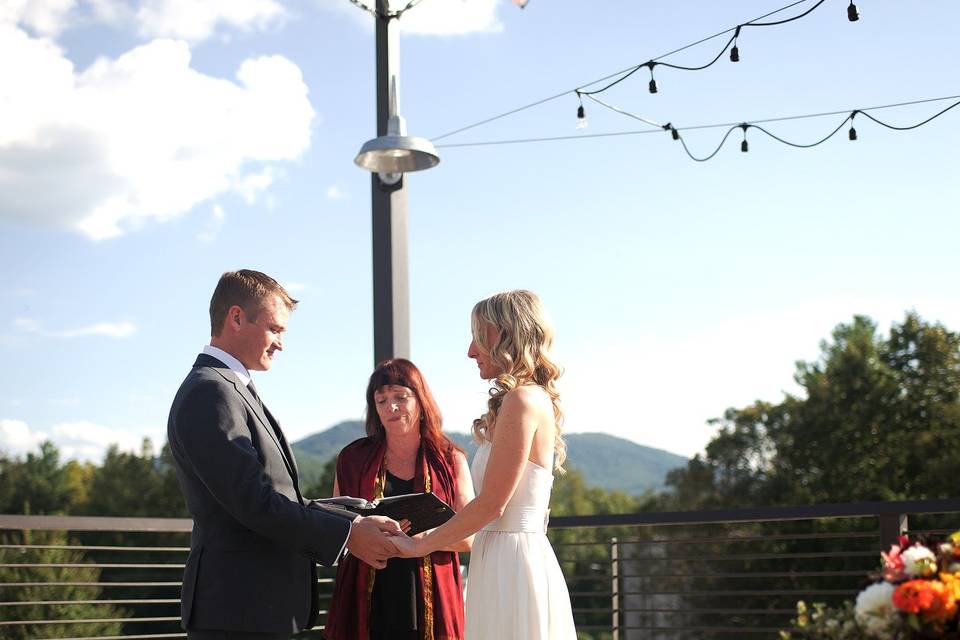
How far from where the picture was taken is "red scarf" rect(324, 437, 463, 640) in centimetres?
371

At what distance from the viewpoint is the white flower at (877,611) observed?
1844mm

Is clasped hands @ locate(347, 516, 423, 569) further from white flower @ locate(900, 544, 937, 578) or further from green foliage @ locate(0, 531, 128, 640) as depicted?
green foliage @ locate(0, 531, 128, 640)

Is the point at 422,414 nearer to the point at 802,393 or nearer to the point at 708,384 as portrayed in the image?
the point at 802,393

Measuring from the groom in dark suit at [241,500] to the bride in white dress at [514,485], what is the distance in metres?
0.41

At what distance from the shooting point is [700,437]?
116 feet

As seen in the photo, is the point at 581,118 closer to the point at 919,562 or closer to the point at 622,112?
the point at 622,112

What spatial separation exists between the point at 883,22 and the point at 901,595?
23952 millimetres

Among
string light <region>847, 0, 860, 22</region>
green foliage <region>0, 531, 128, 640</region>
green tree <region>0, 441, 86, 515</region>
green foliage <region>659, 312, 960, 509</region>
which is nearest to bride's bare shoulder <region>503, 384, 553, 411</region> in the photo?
string light <region>847, 0, 860, 22</region>

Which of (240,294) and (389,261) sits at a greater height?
(389,261)

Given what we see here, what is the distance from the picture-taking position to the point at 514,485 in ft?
10.1

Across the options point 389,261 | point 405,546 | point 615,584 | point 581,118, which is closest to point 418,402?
point 405,546

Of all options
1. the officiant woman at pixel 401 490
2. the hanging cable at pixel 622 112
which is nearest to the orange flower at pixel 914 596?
the officiant woman at pixel 401 490

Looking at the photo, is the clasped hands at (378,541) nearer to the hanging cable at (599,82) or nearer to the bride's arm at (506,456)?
the bride's arm at (506,456)

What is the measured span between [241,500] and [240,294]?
57cm
